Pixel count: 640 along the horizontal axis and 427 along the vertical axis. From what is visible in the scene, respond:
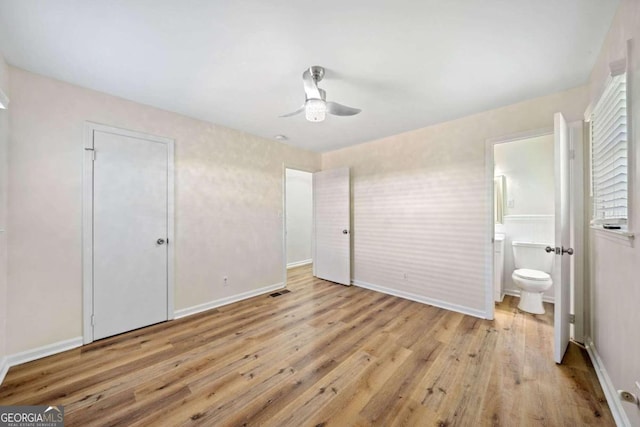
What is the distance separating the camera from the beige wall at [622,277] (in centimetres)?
121

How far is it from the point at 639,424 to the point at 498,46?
229cm

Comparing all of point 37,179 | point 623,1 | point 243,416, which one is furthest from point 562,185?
point 37,179

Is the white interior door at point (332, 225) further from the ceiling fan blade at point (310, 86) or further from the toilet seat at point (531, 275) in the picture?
the toilet seat at point (531, 275)

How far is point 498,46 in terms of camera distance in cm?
170

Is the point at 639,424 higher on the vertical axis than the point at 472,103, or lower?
lower

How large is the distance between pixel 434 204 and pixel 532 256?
1644mm

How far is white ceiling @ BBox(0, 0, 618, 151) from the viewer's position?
1409mm

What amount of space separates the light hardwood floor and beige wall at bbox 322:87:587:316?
0.57 metres

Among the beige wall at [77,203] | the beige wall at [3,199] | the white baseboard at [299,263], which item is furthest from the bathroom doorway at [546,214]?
the beige wall at [3,199]

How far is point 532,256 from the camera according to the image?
338 cm

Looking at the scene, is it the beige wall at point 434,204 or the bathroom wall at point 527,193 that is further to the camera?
the bathroom wall at point 527,193

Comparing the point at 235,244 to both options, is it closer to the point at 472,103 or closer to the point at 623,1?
the point at 472,103

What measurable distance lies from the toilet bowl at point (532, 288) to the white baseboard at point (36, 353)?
191 inches

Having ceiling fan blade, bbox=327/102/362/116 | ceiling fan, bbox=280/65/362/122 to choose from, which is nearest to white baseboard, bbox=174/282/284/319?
ceiling fan, bbox=280/65/362/122
